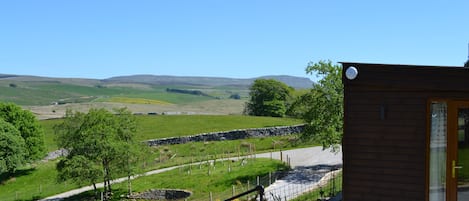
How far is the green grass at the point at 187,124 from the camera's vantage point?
4722 centimetres

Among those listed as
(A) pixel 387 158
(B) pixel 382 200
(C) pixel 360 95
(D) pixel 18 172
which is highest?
(C) pixel 360 95

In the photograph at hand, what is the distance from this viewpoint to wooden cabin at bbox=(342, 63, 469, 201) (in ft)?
25.4

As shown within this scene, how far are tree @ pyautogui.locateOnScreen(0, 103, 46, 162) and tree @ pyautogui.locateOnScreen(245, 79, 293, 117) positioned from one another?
33138mm

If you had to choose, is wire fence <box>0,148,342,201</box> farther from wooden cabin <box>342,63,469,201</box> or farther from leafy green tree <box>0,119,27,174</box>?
wooden cabin <box>342,63,469,201</box>

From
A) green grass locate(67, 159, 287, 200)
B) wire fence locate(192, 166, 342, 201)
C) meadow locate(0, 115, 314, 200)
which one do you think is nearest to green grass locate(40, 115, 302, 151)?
meadow locate(0, 115, 314, 200)

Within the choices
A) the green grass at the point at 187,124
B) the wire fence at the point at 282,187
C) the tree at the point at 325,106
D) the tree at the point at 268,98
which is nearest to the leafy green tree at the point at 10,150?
the wire fence at the point at 282,187

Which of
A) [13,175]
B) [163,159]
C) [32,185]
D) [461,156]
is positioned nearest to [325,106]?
[461,156]

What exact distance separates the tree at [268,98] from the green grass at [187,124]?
1091 cm

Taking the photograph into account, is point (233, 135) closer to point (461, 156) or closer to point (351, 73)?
point (351, 73)

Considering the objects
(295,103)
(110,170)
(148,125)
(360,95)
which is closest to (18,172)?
(110,170)

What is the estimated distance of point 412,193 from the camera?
25.7 ft

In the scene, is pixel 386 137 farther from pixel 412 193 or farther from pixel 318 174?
pixel 318 174

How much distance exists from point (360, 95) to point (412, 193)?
1775mm

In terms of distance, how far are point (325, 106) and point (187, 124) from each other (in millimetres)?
30727
